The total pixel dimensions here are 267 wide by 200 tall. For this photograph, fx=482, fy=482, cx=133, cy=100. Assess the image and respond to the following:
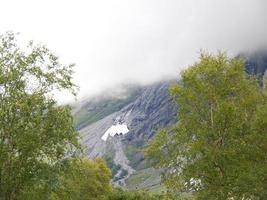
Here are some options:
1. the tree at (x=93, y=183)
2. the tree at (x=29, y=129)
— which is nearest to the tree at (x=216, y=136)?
the tree at (x=29, y=129)

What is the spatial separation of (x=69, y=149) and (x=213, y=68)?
65.9 ft

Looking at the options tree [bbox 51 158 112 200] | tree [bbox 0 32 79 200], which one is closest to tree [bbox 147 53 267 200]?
tree [bbox 0 32 79 200]

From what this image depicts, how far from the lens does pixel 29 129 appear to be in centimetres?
3634

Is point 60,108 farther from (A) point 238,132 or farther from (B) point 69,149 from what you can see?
(A) point 238,132

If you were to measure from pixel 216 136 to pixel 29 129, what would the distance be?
20196 millimetres

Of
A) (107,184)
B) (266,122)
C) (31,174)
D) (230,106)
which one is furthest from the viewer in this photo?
(107,184)

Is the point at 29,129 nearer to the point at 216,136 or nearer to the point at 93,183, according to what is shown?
the point at 216,136

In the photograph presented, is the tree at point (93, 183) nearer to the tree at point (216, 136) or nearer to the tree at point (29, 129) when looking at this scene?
the tree at point (216, 136)

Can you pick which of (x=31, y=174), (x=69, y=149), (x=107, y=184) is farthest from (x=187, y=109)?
(x=107, y=184)

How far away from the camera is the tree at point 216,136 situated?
45781mm

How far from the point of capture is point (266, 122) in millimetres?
44500

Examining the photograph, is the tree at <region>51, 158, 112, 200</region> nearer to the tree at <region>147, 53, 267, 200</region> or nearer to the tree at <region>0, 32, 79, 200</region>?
the tree at <region>147, 53, 267, 200</region>

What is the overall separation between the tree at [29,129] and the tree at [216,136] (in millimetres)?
14775

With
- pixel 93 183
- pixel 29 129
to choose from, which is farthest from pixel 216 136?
pixel 93 183
